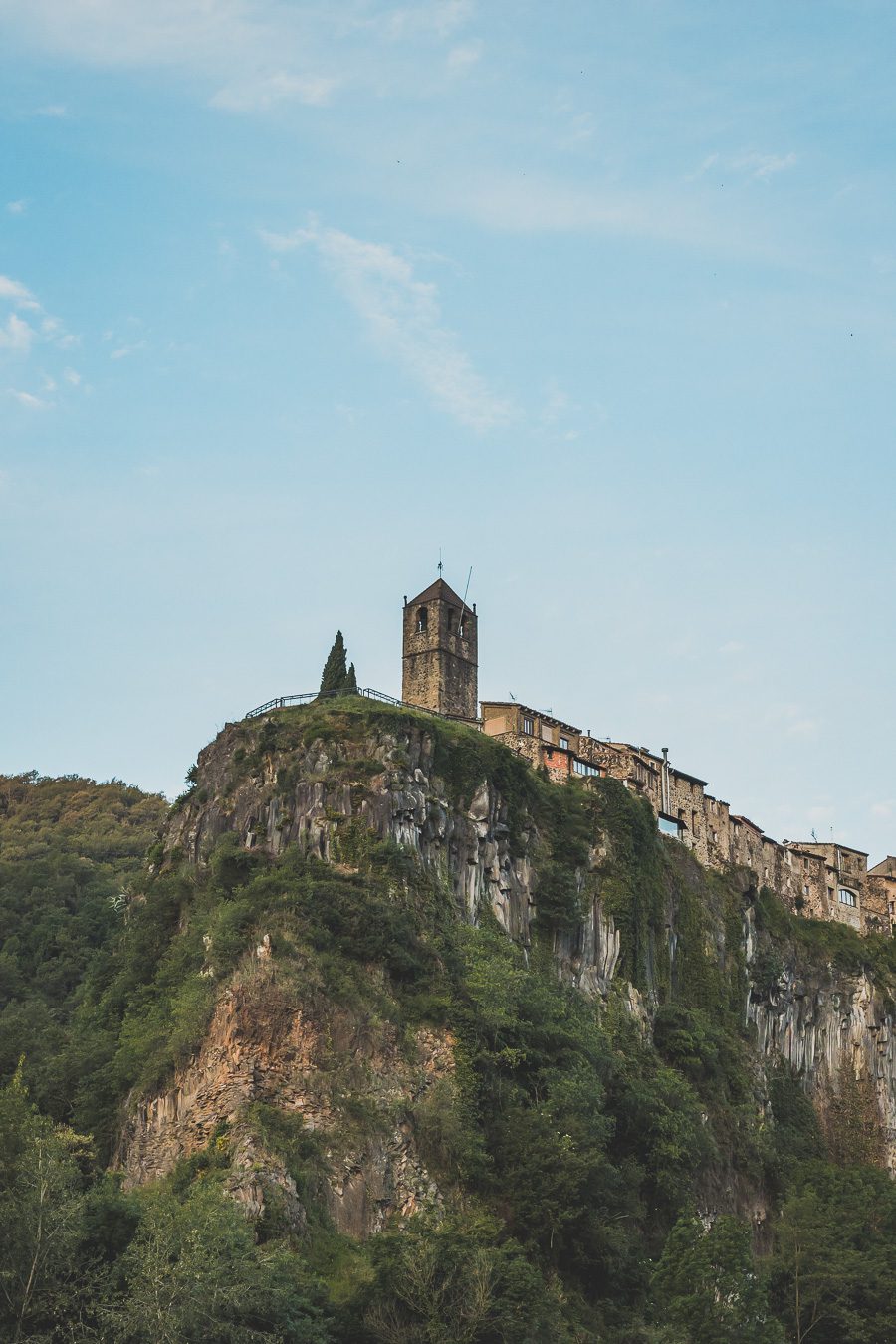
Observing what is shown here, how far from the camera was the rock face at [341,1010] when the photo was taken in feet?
176

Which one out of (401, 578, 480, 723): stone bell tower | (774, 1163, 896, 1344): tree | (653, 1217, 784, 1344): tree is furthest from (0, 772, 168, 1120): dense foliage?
(774, 1163, 896, 1344): tree

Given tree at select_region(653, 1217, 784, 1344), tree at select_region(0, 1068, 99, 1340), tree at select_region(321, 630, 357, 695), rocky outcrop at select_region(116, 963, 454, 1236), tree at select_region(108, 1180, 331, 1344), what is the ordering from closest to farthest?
tree at select_region(108, 1180, 331, 1344), tree at select_region(0, 1068, 99, 1340), tree at select_region(653, 1217, 784, 1344), rocky outcrop at select_region(116, 963, 454, 1236), tree at select_region(321, 630, 357, 695)

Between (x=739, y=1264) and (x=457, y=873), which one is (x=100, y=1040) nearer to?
(x=457, y=873)

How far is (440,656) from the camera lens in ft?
266

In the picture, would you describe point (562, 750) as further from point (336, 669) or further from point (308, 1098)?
point (308, 1098)

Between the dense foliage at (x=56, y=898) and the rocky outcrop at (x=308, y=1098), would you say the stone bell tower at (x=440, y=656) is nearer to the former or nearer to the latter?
the dense foliage at (x=56, y=898)

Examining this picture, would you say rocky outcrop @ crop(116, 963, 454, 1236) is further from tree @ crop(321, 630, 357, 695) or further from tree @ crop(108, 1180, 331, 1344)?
tree @ crop(321, 630, 357, 695)

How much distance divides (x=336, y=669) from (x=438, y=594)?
24.4 ft

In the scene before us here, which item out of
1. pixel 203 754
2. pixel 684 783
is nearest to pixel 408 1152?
pixel 203 754

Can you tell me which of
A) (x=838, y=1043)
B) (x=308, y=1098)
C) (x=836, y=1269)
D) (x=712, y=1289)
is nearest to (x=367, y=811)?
(x=308, y=1098)

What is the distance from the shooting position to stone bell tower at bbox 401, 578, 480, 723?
80.8 metres

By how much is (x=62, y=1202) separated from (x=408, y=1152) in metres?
14.7

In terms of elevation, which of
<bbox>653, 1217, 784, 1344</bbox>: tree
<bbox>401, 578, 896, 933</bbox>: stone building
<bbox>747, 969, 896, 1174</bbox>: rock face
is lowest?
<bbox>653, 1217, 784, 1344</bbox>: tree

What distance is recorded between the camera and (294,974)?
187ft
